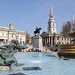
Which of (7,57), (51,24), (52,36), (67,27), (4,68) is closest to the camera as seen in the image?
(4,68)

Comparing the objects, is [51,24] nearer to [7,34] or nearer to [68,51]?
[7,34]

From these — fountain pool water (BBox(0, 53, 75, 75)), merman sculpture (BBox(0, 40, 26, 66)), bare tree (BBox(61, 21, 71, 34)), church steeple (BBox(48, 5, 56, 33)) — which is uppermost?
church steeple (BBox(48, 5, 56, 33))

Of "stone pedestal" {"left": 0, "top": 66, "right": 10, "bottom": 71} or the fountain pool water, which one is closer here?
the fountain pool water

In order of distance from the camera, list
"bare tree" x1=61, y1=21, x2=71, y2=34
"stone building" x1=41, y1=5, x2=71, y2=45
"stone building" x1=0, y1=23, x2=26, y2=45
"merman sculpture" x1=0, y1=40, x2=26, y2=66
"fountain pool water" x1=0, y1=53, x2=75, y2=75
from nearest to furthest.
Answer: "fountain pool water" x1=0, y1=53, x2=75, y2=75, "merman sculpture" x1=0, y1=40, x2=26, y2=66, "bare tree" x1=61, y1=21, x2=71, y2=34, "stone building" x1=0, y1=23, x2=26, y2=45, "stone building" x1=41, y1=5, x2=71, y2=45

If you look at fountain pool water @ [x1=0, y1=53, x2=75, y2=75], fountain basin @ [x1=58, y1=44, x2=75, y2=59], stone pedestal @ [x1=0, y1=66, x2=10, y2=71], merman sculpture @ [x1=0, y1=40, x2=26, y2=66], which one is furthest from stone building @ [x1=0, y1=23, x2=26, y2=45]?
stone pedestal @ [x1=0, y1=66, x2=10, y2=71]

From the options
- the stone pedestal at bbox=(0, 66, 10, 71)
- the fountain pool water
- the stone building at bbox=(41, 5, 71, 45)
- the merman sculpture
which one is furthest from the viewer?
the stone building at bbox=(41, 5, 71, 45)

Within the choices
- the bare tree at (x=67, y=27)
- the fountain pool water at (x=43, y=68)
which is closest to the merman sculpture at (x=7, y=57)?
the fountain pool water at (x=43, y=68)

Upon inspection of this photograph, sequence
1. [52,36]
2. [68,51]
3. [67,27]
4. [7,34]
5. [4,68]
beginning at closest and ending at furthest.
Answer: [4,68] → [68,51] → [67,27] → [7,34] → [52,36]

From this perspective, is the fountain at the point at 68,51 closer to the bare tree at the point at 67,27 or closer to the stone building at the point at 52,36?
the bare tree at the point at 67,27

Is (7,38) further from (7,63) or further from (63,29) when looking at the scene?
(7,63)

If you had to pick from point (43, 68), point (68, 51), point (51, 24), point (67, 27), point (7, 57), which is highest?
point (51, 24)

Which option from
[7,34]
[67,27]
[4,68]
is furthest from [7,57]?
[7,34]

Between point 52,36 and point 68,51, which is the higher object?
point 52,36

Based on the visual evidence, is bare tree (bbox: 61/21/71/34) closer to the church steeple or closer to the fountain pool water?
the fountain pool water
